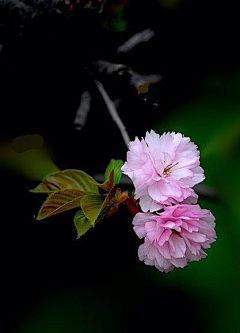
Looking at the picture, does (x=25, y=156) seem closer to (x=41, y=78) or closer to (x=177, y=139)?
(x=41, y=78)

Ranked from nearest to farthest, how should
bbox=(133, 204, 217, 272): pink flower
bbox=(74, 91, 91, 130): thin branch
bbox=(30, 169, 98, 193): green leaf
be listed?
bbox=(133, 204, 217, 272): pink flower < bbox=(30, 169, 98, 193): green leaf < bbox=(74, 91, 91, 130): thin branch

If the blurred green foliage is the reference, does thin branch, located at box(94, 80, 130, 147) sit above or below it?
above

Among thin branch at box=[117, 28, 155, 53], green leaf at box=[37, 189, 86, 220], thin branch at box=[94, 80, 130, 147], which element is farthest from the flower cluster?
thin branch at box=[117, 28, 155, 53]

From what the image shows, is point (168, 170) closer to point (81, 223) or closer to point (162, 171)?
point (162, 171)

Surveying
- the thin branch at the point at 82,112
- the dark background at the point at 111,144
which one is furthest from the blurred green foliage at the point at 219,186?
the thin branch at the point at 82,112

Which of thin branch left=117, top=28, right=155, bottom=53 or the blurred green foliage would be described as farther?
thin branch left=117, top=28, right=155, bottom=53

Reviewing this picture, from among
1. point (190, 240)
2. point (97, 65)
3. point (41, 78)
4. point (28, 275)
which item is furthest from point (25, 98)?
point (190, 240)

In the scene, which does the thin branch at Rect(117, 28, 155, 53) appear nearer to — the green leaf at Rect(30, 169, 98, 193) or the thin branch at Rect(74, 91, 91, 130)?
the thin branch at Rect(74, 91, 91, 130)
